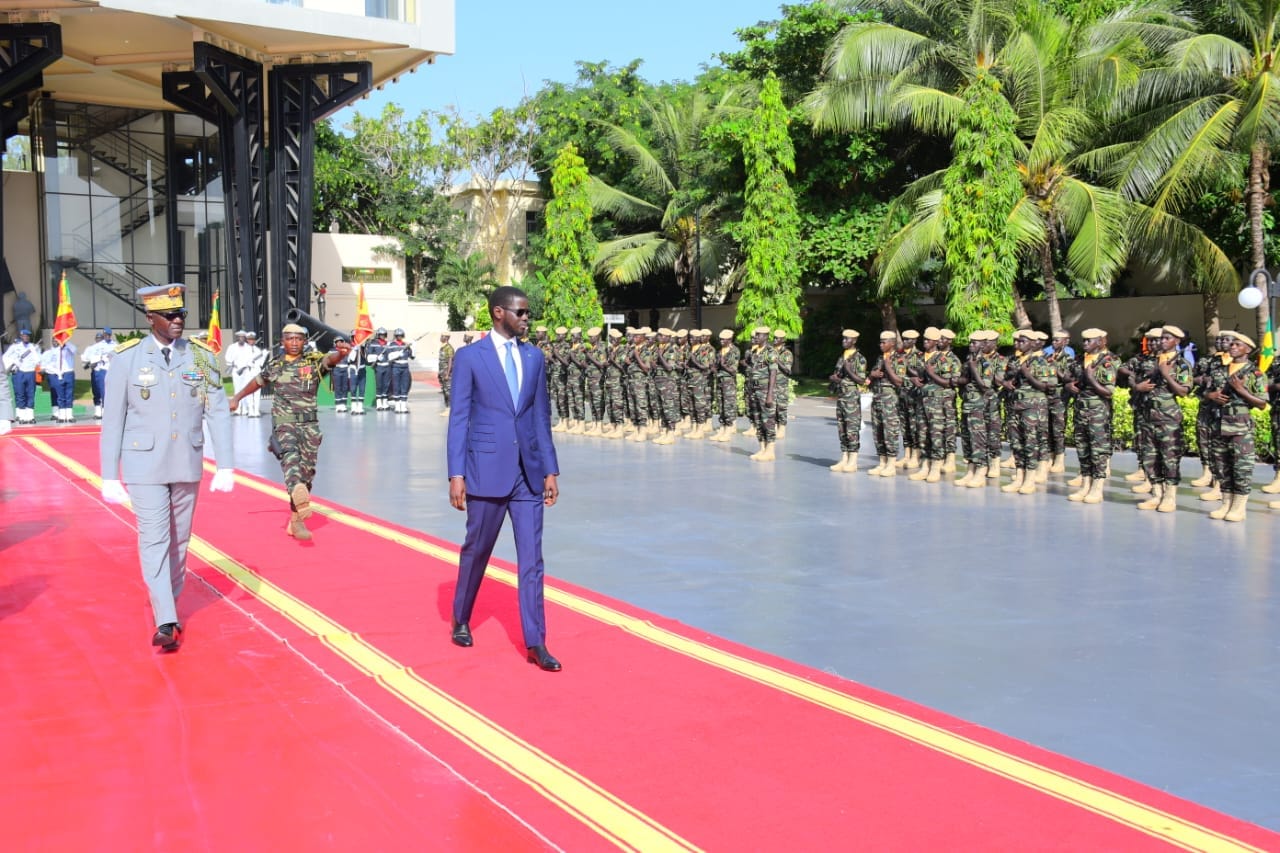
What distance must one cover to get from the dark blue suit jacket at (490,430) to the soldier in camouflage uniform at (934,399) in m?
8.06

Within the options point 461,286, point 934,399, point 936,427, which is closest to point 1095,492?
point 936,427

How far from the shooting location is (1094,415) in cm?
1140

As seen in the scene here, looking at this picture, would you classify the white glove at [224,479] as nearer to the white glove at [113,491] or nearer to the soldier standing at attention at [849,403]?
the white glove at [113,491]

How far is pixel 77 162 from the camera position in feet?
A: 118

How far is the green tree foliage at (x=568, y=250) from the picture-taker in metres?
25.8

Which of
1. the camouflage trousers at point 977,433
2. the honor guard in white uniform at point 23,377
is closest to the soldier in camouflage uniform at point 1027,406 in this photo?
the camouflage trousers at point 977,433

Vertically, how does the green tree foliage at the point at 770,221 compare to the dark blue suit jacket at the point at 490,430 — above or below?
above

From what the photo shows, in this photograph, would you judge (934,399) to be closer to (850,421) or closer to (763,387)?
(850,421)

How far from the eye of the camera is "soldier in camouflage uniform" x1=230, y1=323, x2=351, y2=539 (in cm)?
907

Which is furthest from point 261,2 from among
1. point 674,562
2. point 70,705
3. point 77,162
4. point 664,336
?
point 70,705

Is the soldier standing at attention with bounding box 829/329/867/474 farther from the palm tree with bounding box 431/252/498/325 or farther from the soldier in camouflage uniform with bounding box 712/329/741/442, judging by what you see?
the palm tree with bounding box 431/252/498/325

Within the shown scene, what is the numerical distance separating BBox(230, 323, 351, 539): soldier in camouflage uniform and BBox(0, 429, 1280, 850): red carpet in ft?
6.83

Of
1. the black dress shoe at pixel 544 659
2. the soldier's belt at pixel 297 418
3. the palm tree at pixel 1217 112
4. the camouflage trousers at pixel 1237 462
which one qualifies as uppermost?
the palm tree at pixel 1217 112

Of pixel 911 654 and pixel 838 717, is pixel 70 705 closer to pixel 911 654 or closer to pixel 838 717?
pixel 838 717
